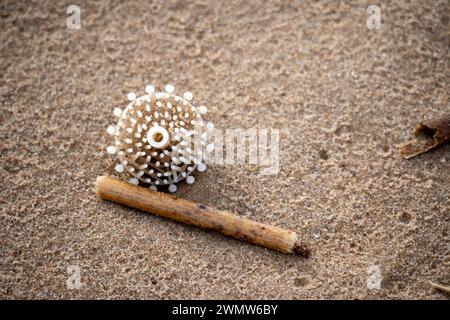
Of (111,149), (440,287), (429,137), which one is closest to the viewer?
(440,287)

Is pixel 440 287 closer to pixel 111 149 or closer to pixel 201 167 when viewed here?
pixel 201 167

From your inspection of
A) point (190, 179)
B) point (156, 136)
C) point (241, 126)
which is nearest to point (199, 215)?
point (190, 179)

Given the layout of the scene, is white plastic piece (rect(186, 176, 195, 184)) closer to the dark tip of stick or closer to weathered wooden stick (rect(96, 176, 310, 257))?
weathered wooden stick (rect(96, 176, 310, 257))

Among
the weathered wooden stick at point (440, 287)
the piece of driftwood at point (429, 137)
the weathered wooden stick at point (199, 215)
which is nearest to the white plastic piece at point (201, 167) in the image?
the weathered wooden stick at point (199, 215)

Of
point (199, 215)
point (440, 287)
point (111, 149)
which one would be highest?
point (111, 149)

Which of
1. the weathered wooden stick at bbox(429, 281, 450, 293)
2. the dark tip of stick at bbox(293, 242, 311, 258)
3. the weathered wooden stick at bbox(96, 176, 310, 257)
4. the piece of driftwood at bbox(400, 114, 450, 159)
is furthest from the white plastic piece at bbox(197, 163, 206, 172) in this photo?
the weathered wooden stick at bbox(429, 281, 450, 293)

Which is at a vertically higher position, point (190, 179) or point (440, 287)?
point (190, 179)
